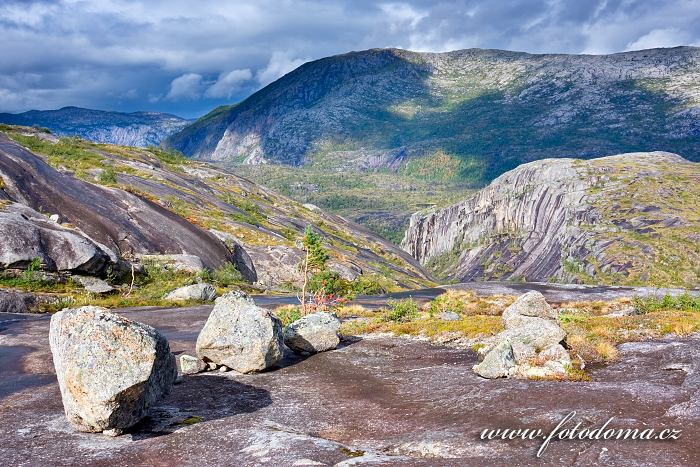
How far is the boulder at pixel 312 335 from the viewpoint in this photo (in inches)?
1217

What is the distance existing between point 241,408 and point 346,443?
6079 mm

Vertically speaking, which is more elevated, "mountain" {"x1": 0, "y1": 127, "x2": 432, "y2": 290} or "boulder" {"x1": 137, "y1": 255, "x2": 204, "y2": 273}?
"mountain" {"x1": 0, "y1": 127, "x2": 432, "y2": 290}

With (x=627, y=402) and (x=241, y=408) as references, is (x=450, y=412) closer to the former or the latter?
(x=627, y=402)

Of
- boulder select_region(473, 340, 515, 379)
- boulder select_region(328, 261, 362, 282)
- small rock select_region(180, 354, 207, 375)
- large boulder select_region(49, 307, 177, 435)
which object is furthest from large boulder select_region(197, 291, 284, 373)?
boulder select_region(328, 261, 362, 282)

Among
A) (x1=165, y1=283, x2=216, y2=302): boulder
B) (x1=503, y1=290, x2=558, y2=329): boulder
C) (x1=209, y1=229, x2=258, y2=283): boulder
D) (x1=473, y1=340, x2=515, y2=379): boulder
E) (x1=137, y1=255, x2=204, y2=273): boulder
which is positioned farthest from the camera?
(x1=209, y1=229, x2=258, y2=283): boulder

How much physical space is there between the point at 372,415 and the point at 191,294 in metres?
39.6

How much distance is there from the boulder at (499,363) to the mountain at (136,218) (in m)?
41.3

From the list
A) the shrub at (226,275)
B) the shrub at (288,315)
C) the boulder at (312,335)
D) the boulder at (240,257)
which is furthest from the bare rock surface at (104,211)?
the boulder at (312,335)

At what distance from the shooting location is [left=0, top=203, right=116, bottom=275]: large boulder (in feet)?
156

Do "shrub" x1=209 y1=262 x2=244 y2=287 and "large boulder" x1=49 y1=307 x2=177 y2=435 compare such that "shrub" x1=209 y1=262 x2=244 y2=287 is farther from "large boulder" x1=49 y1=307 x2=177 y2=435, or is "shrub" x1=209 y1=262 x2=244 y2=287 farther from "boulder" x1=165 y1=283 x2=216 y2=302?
"large boulder" x1=49 y1=307 x2=177 y2=435

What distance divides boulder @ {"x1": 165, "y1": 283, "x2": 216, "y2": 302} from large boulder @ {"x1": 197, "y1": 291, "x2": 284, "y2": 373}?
2955 cm

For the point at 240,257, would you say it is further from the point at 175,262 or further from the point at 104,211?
the point at 104,211

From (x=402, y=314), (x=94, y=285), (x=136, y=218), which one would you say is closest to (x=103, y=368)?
(x=402, y=314)

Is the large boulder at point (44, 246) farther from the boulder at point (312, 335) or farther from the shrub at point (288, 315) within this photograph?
the boulder at point (312, 335)
